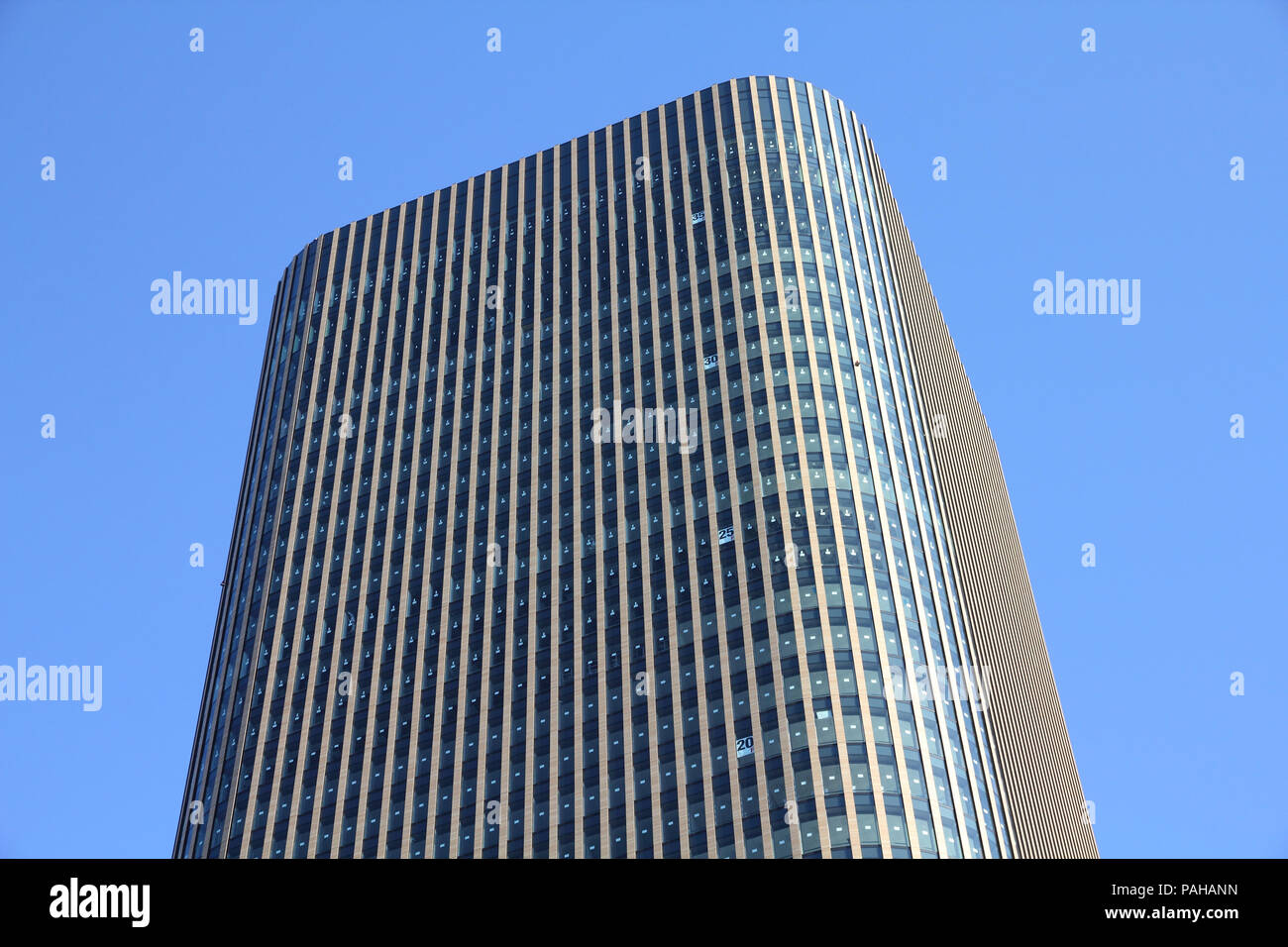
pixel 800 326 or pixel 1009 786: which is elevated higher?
pixel 800 326

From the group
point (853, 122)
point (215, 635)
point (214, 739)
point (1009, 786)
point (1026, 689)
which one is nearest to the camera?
point (1009, 786)

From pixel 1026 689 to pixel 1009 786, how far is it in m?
55.2

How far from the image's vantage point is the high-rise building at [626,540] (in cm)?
11050

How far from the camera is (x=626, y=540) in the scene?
5098 inches

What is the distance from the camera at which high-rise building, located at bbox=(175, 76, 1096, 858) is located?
363ft

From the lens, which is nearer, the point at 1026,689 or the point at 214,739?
the point at 214,739

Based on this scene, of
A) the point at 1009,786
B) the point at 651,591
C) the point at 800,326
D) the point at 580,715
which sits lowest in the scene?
the point at 1009,786

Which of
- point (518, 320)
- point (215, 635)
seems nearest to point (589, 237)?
point (518, 320)

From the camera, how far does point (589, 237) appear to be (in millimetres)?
161125
